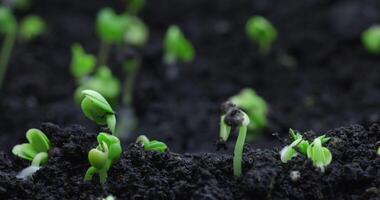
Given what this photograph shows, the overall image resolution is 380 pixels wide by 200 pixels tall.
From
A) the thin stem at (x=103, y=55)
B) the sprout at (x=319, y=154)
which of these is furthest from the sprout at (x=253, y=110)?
the sprout at (x=319, y=154)

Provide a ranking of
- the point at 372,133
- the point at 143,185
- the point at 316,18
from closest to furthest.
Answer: the point at 143,185 → the point at 372,133 → the point at 316,18

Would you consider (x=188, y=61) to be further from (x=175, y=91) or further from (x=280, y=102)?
(x=280, y=102)

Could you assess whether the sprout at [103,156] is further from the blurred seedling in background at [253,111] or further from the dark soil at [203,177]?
the blurred seedling in background at [253,111]

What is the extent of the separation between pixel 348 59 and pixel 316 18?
0.36 meters

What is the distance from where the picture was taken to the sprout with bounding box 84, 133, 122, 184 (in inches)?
51.9

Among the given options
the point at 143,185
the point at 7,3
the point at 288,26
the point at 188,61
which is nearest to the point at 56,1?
the point at 7,3

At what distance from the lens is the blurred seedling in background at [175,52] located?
2.85 m

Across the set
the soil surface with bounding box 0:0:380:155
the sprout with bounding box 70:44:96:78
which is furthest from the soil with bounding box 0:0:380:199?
the sprout with bounding box 70:44:96:78

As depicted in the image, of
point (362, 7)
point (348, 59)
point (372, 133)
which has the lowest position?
point (372, 133)

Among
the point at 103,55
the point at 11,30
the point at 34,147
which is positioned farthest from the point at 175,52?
the point at 34,147

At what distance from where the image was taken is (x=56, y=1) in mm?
3670

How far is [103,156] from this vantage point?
4.33 ft

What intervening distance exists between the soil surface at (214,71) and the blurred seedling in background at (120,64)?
5 cm

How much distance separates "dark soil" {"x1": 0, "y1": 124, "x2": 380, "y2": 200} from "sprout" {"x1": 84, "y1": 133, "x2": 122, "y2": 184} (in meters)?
0.02
